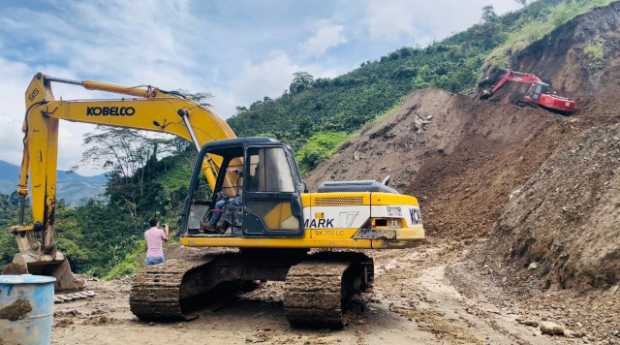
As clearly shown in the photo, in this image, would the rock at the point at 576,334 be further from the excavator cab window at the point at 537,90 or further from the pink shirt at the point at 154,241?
the excavator cab window at the point at 537,90

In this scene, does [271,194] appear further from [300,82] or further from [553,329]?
[300,82]

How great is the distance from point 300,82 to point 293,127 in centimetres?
1468

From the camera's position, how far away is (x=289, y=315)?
6133mm

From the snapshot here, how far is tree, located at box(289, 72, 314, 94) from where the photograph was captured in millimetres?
53344

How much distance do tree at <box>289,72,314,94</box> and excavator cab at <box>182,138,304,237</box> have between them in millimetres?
46161

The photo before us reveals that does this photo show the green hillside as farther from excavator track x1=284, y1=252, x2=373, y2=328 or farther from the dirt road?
excavator track x1=284, y1=252, x2=373, y2=328

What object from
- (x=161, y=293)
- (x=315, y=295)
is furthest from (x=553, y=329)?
(x=161, y=293)

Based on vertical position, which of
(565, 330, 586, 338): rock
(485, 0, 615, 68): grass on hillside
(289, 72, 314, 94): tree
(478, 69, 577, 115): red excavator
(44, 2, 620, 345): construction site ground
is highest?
(289, 72, 314, 94): tree

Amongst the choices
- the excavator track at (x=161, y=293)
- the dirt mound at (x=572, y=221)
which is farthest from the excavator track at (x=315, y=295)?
the dirt mound at (x=572, y=221)

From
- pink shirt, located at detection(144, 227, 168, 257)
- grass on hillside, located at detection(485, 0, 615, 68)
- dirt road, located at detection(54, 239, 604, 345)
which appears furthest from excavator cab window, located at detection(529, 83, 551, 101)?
pink shirt, located at detection(144, 227, 168, 257)

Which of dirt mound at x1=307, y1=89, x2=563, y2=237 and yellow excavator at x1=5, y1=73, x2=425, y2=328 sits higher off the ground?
dirt mound at x1=307, y1=89, x2=563, y2=237

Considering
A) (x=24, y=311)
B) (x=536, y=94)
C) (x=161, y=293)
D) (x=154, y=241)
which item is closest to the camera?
(x=24, y=311)

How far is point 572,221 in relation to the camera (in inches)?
341

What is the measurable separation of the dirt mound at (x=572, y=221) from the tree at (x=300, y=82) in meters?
42.4
